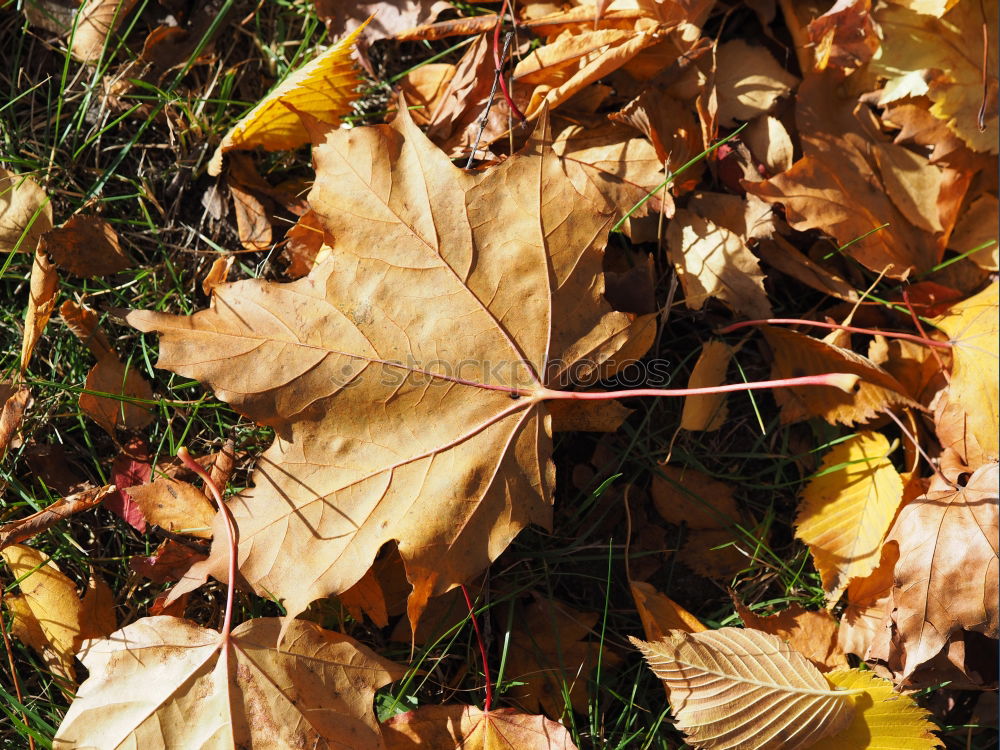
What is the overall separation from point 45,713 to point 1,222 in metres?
1.20

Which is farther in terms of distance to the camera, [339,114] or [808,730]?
[339,114]

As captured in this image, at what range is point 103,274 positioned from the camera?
76.8 inches

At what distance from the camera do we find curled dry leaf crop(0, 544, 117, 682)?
5.84 ft

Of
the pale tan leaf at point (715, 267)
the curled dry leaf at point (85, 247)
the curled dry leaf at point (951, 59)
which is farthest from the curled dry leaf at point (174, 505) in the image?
the curled dry leaf at point (951, 59)

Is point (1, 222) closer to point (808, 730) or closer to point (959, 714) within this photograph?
point (808, 730)

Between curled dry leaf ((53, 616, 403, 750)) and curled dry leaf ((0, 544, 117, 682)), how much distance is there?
0.18 metres

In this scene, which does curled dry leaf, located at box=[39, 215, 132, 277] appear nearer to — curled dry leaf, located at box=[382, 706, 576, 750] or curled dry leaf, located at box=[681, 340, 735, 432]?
curled dry leaf, located at box=[382, 706, 576, 750]

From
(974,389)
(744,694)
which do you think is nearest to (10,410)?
(744,694)

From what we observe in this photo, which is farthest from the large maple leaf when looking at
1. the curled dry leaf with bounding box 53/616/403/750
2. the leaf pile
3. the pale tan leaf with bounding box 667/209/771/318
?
the pale tan leaf with bounding box 667/209/771/318

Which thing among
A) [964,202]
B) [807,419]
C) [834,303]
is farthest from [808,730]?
[964,202]

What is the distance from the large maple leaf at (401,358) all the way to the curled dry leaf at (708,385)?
450 mm

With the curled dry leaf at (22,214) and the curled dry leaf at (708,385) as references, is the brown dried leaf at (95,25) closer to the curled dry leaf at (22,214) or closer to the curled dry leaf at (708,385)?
the curled dry leaf at (22,214)

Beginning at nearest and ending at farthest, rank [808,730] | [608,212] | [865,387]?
[608,212]
[808,730]
[865,387]

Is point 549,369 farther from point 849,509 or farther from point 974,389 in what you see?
point 974,389
